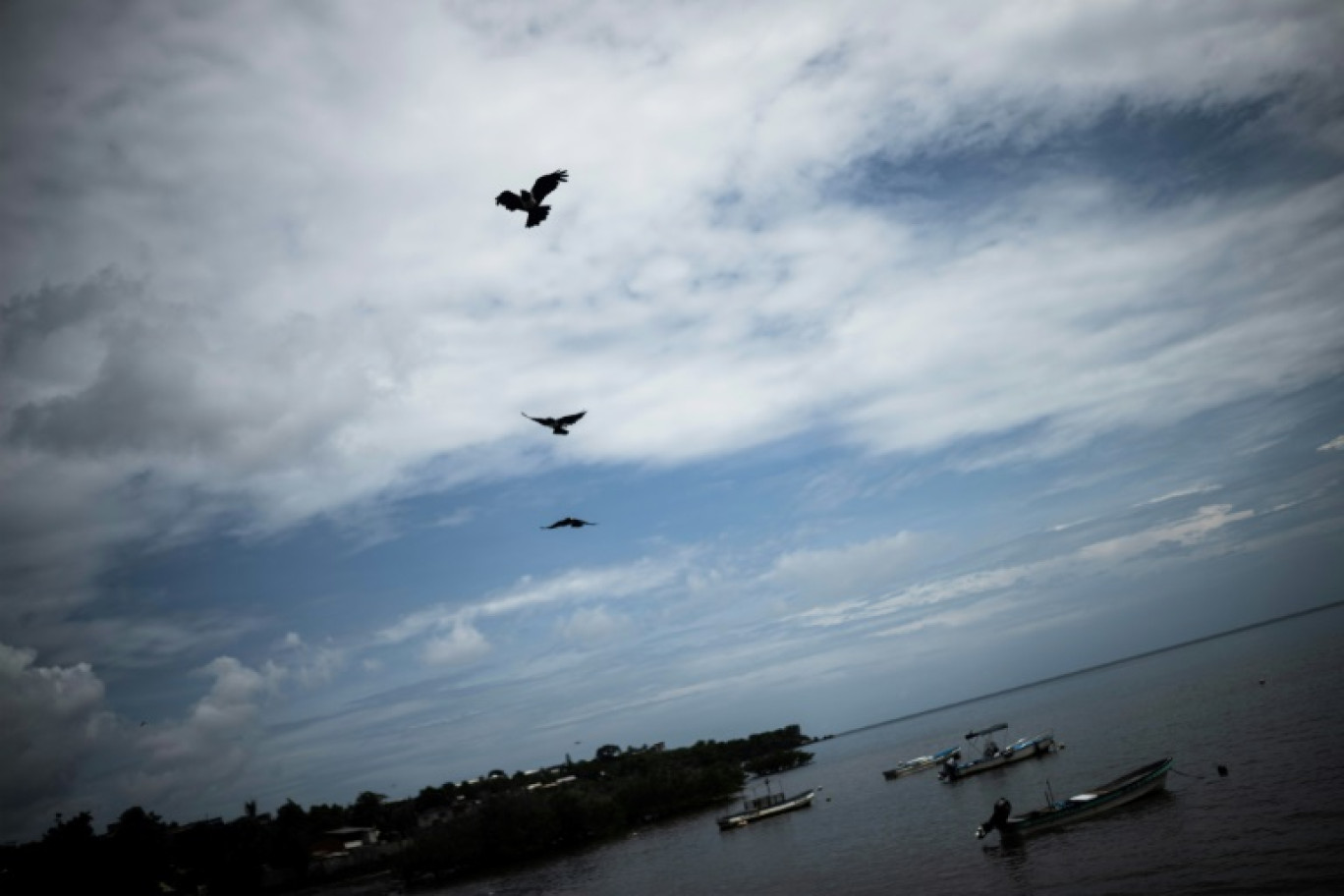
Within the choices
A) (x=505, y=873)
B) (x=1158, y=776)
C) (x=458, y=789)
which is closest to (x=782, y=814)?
(x=505, y=873)

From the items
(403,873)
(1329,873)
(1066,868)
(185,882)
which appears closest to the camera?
(1329,873)

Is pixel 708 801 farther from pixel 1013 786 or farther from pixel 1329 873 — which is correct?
pixel 1329 873

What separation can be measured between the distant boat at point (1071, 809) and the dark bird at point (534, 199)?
34.3m

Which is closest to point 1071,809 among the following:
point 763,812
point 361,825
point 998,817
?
point 998,817

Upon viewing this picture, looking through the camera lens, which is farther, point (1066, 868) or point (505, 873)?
point (505, 873)

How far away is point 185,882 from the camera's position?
63812 mm

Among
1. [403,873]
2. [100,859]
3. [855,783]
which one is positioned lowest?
[855,783]

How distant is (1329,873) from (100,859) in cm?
6124

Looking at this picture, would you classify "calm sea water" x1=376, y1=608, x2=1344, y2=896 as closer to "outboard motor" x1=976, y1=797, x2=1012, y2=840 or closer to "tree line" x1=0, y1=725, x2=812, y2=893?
"outboard motor" x1=976, y1=797, x2=1012, y2=840

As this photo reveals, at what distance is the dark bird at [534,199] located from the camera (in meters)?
17.2

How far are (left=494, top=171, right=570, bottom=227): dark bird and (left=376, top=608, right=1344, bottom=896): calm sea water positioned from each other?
27220 millimetres

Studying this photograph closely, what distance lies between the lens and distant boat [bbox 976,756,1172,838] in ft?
122

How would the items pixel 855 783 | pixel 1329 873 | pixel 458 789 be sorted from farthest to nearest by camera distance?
1. pixel 458 789
2. pixel 855 783
3. pixel 1329 873

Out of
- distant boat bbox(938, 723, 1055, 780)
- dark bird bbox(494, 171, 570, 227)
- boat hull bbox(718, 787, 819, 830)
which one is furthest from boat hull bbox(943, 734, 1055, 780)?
dark bird bbox(494, 171, 570, 227)
